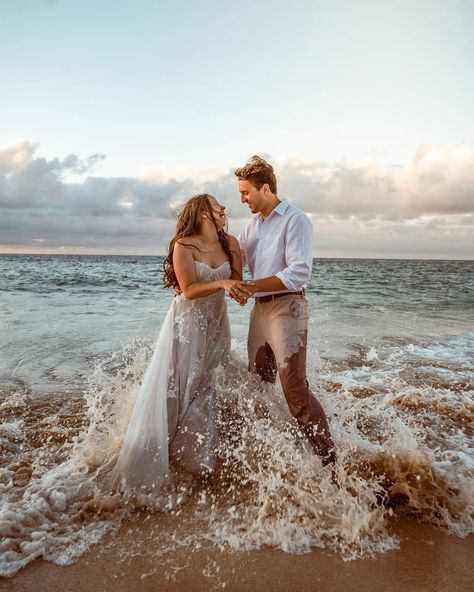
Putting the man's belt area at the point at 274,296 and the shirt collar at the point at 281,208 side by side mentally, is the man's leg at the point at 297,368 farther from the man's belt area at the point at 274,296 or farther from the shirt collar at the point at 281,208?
the shirt collar at the point at 281,208

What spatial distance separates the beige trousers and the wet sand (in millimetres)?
967

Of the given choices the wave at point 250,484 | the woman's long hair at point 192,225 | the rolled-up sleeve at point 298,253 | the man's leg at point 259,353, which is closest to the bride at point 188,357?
the woman's long hair at point 192,225

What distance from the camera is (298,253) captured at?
395 centimetres

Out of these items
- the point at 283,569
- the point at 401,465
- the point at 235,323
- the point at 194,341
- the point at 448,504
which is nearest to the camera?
the point at 283,569

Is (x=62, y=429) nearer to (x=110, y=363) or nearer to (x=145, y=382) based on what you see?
(x=145, y=382)

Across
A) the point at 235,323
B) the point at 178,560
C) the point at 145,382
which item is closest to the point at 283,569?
the point at 178,560

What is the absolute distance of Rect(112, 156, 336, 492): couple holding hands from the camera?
388 centimetres

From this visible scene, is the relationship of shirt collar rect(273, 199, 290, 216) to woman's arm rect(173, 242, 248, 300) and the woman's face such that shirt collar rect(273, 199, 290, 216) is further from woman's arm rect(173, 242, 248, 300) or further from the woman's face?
woman's arm rect(173, 242, 248, 300)

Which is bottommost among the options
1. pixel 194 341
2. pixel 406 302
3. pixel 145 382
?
pixel 406 302

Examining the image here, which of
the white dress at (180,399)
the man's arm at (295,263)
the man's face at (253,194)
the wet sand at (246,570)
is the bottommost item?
the wet sand at (246,570)

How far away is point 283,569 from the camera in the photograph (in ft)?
9.56

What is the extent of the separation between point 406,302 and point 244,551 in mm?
19961

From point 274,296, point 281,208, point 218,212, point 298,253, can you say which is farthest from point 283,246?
point 218,212

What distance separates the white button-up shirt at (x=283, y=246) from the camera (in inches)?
153
